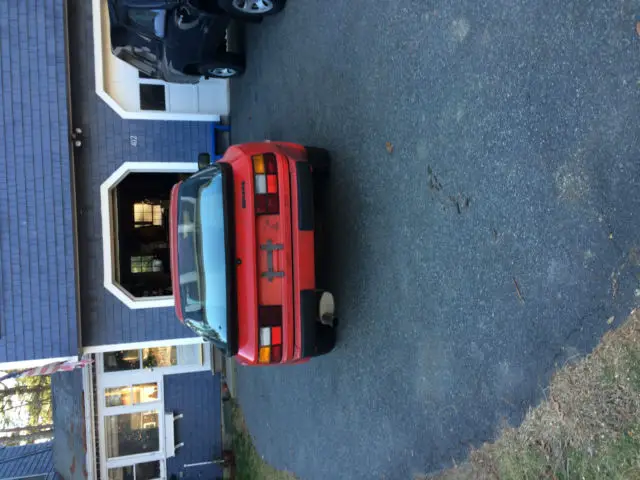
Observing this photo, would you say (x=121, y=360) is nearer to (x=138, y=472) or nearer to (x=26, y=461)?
(x=138, y=472)

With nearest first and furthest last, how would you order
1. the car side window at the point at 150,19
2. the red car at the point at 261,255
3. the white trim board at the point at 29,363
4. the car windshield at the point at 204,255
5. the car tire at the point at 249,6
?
the red car at the point at 261,255 → the car windshield at the point at 204,255 → the car tire at the point at 249,6 → the car side window at the point at 150,19 → the white trim board at the point at 29,363

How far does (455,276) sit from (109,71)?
7.22 meters

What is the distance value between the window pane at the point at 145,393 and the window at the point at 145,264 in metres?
3.02

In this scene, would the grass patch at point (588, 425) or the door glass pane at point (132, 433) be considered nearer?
the grass patch at point (588, 425)

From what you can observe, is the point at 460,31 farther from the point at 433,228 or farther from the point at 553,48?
the point at 433,228

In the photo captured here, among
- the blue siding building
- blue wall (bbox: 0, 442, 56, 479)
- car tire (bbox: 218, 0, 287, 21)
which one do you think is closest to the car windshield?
car tire (bbox: 218, 0, 287, 21)

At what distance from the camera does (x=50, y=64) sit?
25.5 feet

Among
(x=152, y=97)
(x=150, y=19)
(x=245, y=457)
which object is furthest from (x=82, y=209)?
(x=245, y=457)

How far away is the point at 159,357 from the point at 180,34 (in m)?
6.64

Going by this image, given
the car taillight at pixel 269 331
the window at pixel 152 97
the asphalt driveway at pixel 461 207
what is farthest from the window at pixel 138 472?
the window at pixel 152 97

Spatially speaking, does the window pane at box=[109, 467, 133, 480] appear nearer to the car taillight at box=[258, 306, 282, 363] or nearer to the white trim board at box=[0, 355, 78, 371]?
the white trim board at box=[0, 355, 78, 371]

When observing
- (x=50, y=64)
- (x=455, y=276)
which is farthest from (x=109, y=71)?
(x=455, y=276)

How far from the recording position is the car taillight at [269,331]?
515 centimetres

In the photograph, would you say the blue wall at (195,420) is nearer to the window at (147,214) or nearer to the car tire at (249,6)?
the window at (147,214)
